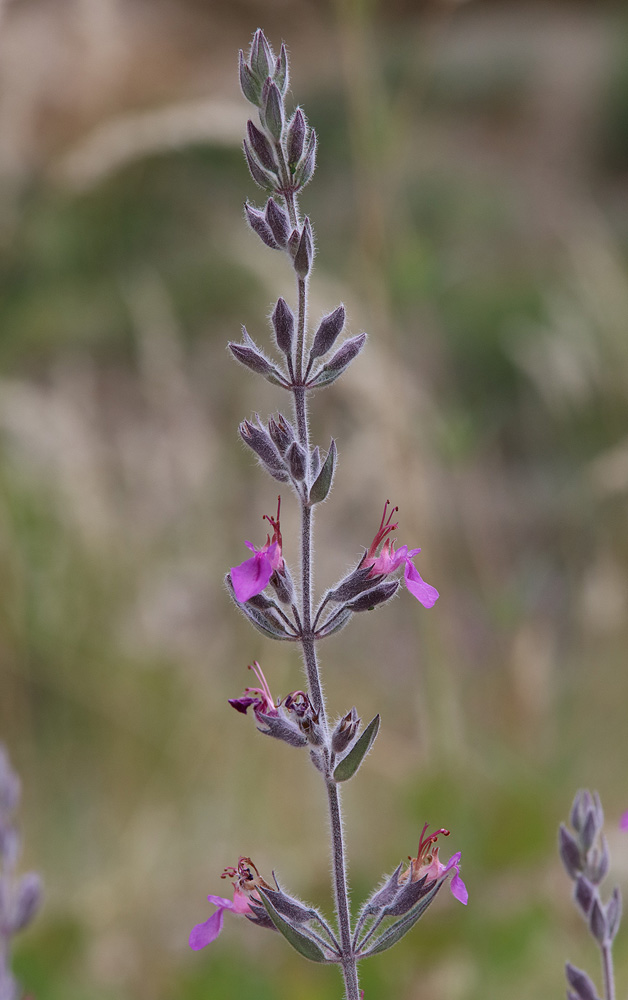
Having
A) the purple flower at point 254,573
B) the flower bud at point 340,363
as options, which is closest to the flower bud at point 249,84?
the flower bud at point 340,363

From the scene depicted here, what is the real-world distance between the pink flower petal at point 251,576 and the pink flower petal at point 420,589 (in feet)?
0.41

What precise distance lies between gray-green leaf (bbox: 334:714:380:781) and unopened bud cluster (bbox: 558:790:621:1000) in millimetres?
287

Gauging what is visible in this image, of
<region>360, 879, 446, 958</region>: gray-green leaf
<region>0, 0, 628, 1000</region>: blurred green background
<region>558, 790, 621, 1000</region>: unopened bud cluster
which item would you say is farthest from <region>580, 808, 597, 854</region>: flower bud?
<region>0, 0, 628, 1000</region>: blurred green background

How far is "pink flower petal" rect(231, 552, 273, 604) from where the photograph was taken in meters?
0.87

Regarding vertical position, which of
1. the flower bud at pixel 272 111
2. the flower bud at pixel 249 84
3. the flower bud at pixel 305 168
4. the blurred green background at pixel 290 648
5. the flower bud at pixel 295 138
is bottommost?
the blurred green background at pixel 290 648

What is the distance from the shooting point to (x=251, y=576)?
35.3 inches

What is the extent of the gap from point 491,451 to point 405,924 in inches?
274

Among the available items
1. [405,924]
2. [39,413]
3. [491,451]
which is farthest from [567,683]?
[491,451]

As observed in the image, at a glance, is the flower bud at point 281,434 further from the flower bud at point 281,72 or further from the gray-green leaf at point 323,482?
the flower bud at point 281,72

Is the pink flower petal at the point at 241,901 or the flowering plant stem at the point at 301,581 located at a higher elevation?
the flowering plant stem at the point at 301,581

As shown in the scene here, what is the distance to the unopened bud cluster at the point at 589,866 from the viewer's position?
105cm

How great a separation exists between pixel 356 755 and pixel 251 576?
0.18 m

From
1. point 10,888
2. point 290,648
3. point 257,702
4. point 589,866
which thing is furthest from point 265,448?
point 290,648

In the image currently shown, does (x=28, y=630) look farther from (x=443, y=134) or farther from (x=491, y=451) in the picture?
(x=443, y=134)
